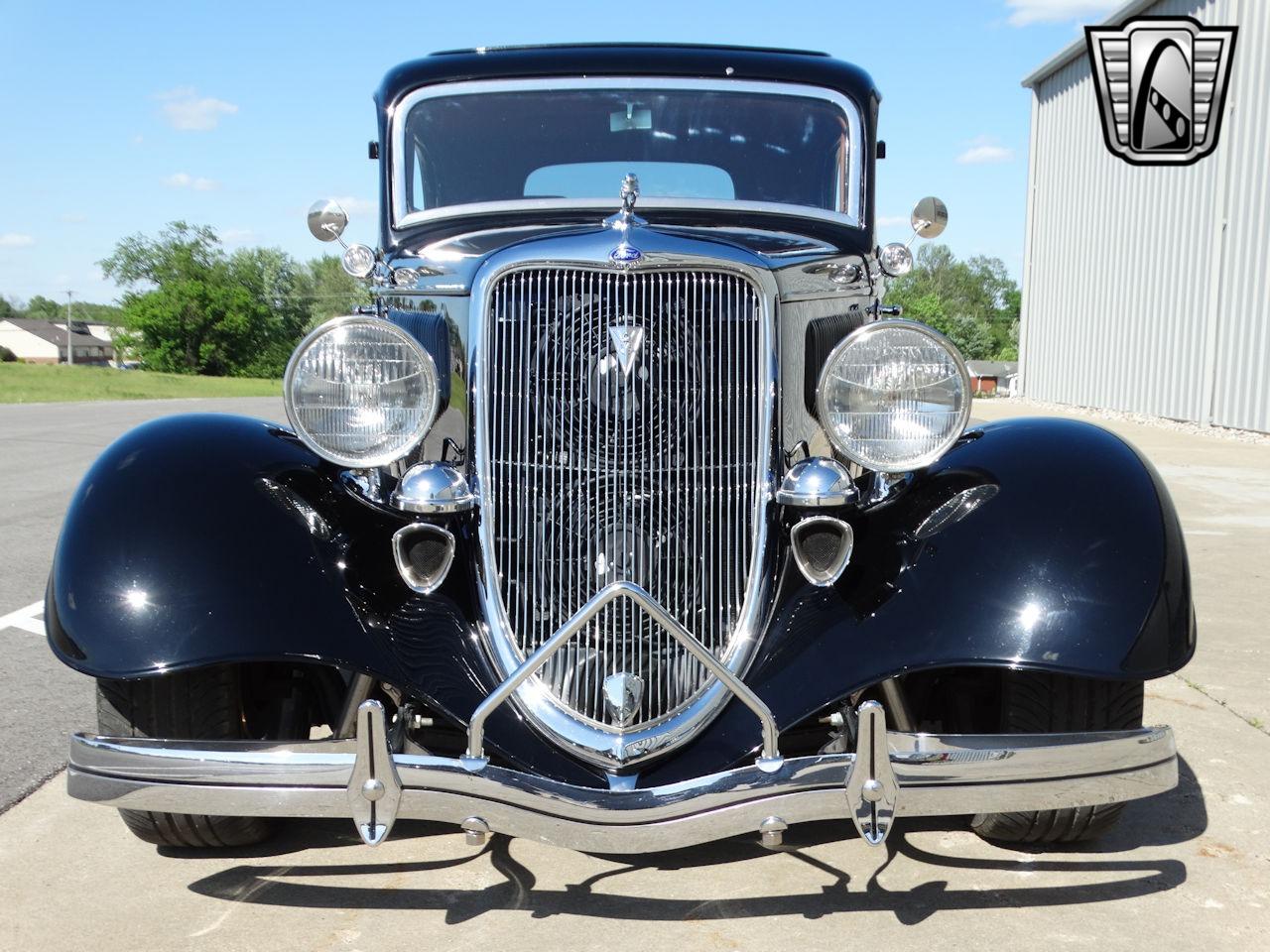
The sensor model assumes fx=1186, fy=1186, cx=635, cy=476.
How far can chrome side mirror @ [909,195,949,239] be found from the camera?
3.62m

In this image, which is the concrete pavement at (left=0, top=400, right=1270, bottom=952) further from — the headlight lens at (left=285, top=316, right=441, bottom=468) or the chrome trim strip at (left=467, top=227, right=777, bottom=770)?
the headlight lens at (left=285, top=316, right=441, bottom=468)

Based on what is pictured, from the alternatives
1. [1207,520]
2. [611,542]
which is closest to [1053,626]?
[611,542]

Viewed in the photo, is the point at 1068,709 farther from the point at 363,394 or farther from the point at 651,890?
the point at 363,394

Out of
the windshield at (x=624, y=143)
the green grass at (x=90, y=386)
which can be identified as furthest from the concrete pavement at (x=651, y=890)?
the green grass at (x=90, y=386)

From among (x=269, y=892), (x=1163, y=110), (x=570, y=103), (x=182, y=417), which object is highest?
(x=1163, y=110)

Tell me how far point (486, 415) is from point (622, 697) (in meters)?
0.70

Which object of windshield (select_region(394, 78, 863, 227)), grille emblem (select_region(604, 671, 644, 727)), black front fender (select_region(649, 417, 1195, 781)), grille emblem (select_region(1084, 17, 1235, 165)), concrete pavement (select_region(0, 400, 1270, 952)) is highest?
grille emblem (select_region(1084, 17, 1235, 165))

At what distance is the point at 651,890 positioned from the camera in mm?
2578

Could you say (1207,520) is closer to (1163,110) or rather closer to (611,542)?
(611,542)

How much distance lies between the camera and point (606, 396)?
2592mm

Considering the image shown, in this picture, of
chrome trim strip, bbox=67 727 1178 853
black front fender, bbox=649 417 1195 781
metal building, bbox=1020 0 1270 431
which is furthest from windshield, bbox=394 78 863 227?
metal building, bbox=1020 0 1270 431

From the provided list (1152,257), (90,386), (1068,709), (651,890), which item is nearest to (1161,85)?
(1152,257)

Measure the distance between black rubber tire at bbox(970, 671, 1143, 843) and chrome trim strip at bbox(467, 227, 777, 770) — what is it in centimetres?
58

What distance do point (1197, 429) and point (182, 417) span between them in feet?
50.3
